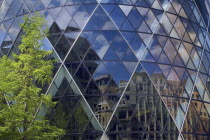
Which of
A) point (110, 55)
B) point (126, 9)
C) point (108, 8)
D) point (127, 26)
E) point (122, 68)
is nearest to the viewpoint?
point (122, 68)

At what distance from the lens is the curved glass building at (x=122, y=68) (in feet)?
58.6

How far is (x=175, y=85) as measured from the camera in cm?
1953

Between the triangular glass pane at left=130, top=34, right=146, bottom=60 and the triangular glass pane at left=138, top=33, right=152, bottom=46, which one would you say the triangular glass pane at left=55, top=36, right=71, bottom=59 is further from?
the triangular glass pane at left=138, top=33, right=152, bottom=46

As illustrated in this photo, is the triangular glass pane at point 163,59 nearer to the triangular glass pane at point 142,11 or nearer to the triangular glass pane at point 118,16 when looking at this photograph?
the triangular glass pane at point 142,11

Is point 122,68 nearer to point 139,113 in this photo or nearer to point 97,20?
point 139,113

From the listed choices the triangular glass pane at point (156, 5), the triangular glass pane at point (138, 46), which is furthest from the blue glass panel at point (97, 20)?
the triangular glass pane at point (156, 5)

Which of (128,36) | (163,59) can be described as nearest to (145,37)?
(128,36)

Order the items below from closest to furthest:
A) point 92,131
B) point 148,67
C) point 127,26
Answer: point 92,131 → point 148,67 → point 127,26

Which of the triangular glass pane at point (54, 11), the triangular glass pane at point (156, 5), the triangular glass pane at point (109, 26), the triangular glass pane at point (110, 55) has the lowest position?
the triangular glass pane at point (110, 55)

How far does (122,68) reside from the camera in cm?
1838

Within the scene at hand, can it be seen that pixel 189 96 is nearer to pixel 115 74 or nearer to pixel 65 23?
pixel 115 74

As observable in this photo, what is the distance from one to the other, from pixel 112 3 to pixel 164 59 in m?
4.53

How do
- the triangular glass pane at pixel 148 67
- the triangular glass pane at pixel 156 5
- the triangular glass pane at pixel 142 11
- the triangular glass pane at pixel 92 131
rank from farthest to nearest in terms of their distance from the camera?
1. the triangular glass pane at pixel 156 5
2. the triangular glass pane at pixel 142 11
3. the triangular glass pane at pixel 148 67
4. the triangular glass pane at pixel 92 131

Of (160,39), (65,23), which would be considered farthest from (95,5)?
(160,39)
